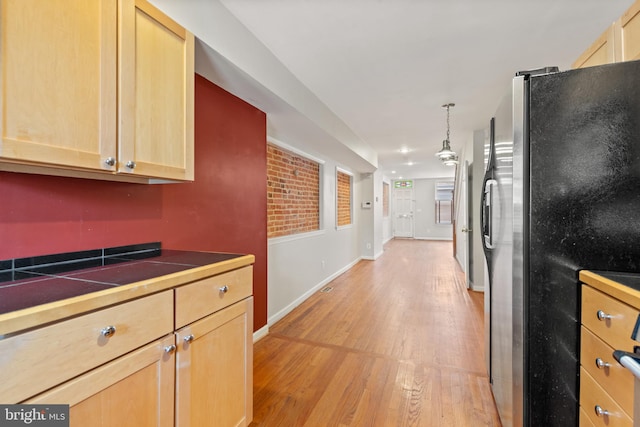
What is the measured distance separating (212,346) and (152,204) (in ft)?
2.89

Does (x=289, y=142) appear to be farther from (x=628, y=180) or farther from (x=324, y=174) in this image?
(x=628, y=180)

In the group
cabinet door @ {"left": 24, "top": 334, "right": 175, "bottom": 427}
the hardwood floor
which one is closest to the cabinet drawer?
cabinet door @ {"left": 24, "top": 334, "right": 175, "bottom": 427}

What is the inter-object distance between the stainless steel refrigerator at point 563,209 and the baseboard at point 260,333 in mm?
1924

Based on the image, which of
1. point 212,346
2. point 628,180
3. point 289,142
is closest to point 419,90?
point 289,142

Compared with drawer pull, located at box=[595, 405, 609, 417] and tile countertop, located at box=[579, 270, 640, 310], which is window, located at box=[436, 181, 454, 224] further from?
drawer pull, located at box=[595, 405, 609, 417]

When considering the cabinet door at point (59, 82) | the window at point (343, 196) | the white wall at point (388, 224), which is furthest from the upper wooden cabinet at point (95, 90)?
the white wall at point (388, 224)

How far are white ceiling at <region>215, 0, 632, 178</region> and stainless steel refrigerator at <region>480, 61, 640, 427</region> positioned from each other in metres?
0.77

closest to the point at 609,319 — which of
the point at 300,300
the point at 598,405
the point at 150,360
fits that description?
the point at 598,405

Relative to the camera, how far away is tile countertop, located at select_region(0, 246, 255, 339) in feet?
2.25

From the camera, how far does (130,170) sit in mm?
1141

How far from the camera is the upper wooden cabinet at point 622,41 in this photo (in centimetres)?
123

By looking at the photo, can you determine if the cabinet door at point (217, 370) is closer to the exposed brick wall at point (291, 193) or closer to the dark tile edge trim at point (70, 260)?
the dark tile edge trim at point (70, 260)

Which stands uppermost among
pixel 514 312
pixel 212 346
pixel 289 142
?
pixel 289 142

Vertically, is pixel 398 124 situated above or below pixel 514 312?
above
